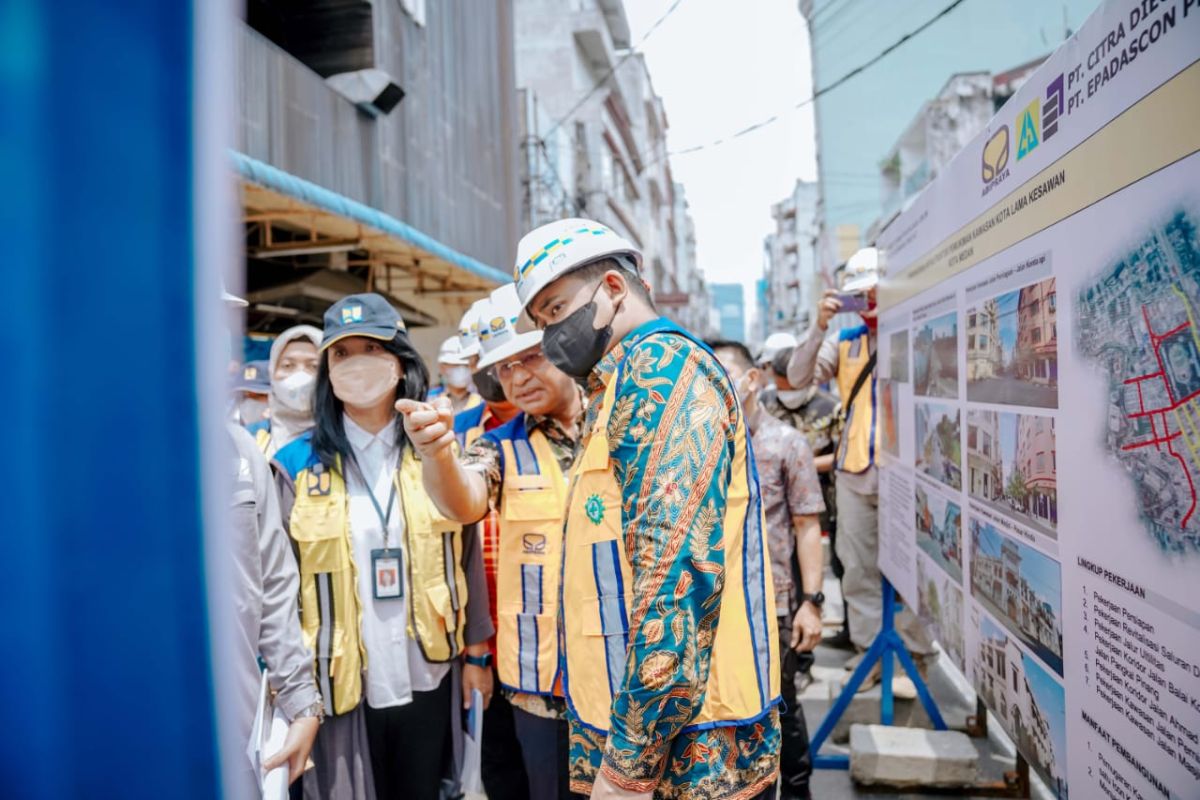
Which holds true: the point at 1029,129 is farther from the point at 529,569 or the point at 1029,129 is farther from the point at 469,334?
the point at 469,334

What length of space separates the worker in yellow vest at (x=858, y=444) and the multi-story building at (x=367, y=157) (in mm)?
3952

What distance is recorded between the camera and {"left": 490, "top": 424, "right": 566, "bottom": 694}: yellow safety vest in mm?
2404

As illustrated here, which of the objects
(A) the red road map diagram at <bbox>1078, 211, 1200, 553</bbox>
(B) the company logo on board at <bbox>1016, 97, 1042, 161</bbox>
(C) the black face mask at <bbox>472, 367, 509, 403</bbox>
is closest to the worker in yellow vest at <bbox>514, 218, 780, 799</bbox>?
(A) the red road map diagram at <bbox>1078, 211, 1200, 553</bbox>


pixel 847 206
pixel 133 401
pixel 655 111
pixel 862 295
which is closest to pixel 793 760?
pixel 862 295

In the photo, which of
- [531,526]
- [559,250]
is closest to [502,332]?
[531,526]

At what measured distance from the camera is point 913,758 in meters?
3.47

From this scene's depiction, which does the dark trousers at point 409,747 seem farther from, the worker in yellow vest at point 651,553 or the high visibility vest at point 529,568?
the worker in yellow vest at point 651,553

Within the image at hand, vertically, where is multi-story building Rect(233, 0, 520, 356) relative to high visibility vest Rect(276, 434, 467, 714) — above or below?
above

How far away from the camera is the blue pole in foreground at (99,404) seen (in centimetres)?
64

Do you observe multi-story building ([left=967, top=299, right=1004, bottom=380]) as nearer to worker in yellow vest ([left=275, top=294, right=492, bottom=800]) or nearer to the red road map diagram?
the red road map diagram

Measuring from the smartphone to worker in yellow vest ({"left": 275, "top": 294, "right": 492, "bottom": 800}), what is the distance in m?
2.43

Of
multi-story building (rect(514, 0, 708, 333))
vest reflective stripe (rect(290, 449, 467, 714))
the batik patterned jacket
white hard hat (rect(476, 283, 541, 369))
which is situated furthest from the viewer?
multi-story building (rect(514, 0, 708, 333))

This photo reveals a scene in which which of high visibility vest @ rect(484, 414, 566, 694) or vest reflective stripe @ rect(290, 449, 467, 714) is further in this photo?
high visibility vest @ rect(484, 414, 566, 694)

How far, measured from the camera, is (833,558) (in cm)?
637
